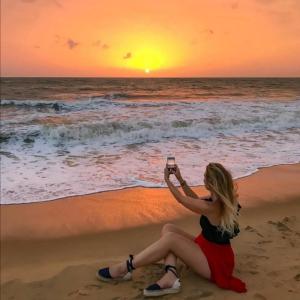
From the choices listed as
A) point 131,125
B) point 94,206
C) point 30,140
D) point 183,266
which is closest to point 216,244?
point 183,266

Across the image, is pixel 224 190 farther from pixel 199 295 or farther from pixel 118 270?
pixel 118 270

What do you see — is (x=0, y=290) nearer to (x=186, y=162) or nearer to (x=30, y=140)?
(x=186, y=162)

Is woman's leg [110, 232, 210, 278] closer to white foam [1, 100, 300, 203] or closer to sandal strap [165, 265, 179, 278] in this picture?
sandal strap [165, 265, 179, 278]

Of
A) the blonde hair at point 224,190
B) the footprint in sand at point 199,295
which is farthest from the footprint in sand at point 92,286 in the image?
the blonde hair at point 224,190

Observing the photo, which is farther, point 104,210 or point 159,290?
point 104,210

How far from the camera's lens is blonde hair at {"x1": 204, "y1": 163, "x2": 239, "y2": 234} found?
3641mm

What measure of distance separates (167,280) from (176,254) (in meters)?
0.27

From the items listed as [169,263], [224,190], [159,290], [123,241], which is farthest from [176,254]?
[123,241]

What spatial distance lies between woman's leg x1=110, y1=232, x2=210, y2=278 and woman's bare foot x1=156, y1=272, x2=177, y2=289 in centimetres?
20

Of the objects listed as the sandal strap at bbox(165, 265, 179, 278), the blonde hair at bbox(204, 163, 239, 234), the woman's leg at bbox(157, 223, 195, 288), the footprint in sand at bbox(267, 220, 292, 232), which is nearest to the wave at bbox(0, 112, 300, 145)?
the footprint in sand at bbox(267, 220, 292, 232)

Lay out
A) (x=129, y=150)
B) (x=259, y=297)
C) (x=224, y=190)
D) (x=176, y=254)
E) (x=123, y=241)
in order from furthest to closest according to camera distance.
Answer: (x=129, y=150) < (x=123, y=241) < (x=176, y=254) < (x=224, y=190) < (x=259, y=297)

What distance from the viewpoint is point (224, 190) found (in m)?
3.66

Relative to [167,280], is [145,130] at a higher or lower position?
higher

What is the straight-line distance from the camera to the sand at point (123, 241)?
3.83m
